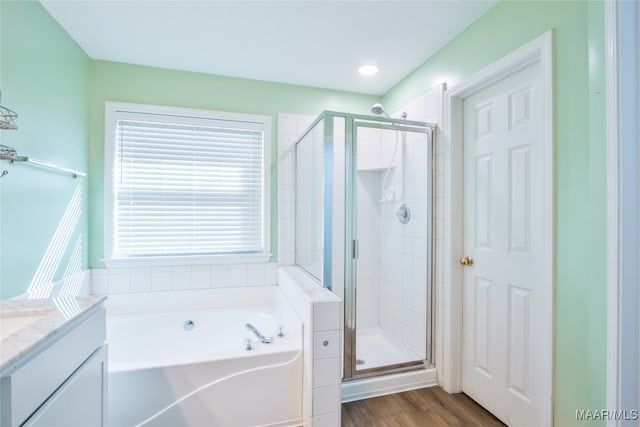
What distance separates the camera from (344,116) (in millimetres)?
2010

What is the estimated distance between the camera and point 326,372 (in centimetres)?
162

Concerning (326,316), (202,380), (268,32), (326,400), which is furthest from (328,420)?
(268,32)

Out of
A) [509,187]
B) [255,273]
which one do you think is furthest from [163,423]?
[509,187]

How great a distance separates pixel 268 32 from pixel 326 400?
89.1 inches

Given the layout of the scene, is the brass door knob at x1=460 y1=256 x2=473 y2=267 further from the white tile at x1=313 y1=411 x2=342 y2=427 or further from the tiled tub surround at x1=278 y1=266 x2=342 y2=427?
the white tile at x1=313 y1=411 x2=342 y2=427

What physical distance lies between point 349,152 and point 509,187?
98cm

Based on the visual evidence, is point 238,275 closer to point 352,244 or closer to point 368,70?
point 352,244

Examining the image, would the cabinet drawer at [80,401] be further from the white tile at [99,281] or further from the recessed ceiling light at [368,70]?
the recessed ceiling light at [368,70]

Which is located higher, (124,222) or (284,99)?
(284,99)

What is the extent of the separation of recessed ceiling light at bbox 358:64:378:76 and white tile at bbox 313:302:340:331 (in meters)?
1.86

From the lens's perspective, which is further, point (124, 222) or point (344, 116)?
point (124, 222)

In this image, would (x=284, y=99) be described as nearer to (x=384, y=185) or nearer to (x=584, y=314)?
(x=384, y=185)

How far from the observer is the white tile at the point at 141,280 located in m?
2.38

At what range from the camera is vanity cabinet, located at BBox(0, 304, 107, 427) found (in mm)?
734
